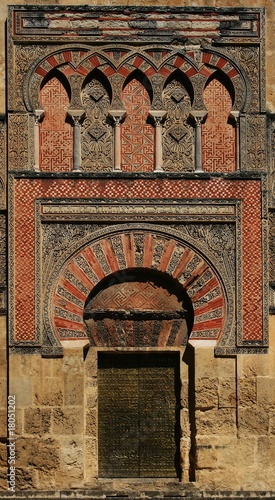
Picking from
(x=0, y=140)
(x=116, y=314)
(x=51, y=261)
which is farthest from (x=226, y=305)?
(x=0, y=140)

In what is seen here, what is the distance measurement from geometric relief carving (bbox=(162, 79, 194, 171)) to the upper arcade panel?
0.04 feet

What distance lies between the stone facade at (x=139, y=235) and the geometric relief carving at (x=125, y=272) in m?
0.01

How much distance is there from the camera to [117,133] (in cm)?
1155

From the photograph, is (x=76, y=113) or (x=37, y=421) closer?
(x=37, y=421)

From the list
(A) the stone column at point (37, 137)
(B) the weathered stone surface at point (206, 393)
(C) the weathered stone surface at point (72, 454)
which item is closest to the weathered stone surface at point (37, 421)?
(C) the weathered stone surface at point (72, 454)

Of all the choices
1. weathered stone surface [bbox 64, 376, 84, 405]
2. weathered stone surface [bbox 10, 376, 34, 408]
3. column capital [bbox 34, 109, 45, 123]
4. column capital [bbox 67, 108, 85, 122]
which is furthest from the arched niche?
column capital [bbox 34, 109, 45, 123]

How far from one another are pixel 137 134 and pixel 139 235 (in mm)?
1212

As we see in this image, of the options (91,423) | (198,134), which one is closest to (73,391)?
(91,423)

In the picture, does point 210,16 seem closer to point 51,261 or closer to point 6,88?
point 6,88

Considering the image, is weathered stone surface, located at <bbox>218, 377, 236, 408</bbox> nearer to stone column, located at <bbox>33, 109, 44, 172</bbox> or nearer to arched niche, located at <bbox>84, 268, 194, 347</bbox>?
arched niche, located at <bbox>84, 268, 194, 347</bbox>

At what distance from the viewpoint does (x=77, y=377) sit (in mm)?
11195

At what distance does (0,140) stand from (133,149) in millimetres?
1534

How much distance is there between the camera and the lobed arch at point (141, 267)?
11305 mm

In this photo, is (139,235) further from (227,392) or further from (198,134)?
(227,392)
